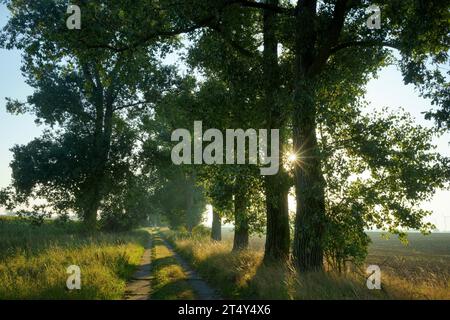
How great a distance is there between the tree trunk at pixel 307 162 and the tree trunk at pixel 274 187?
2.17 m

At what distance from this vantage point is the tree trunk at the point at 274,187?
1523cm

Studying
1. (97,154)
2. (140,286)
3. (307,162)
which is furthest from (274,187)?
(97,154)

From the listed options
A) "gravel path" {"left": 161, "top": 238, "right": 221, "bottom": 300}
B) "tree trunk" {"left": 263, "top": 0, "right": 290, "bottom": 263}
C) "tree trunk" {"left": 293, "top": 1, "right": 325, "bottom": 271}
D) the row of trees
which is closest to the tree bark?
the row of trees

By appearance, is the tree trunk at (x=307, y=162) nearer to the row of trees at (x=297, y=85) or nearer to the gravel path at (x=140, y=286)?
the row of trees at (x=297, y=85)

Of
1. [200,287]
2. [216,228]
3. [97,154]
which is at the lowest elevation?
[200,287]

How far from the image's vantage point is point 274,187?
50.3 feet

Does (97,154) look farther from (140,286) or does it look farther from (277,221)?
(277,221)

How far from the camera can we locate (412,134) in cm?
1252

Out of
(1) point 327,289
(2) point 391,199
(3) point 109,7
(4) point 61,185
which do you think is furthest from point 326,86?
(4) point 61,185

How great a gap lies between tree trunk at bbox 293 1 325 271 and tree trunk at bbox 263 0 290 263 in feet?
7.11

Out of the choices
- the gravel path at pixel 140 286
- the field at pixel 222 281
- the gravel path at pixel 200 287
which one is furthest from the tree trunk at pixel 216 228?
the field at pixel 222 281

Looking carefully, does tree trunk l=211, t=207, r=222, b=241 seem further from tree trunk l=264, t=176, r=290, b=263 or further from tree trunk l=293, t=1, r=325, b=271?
tree trunk l=293, t=1, r=325, b=271

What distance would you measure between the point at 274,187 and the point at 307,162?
3.05 metres

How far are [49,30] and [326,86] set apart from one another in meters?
10.0
